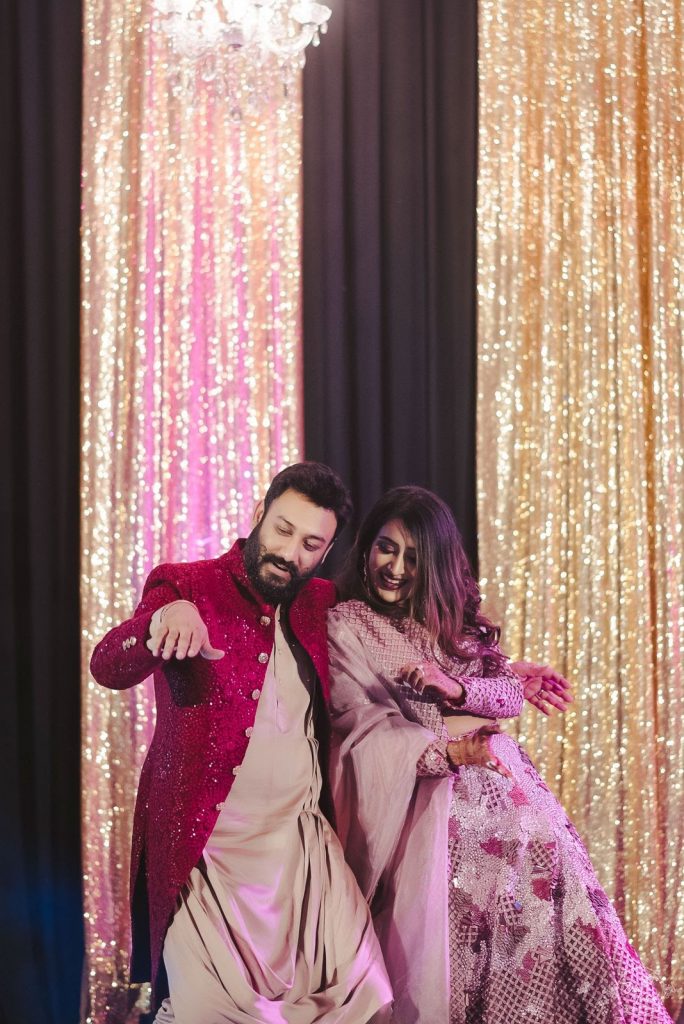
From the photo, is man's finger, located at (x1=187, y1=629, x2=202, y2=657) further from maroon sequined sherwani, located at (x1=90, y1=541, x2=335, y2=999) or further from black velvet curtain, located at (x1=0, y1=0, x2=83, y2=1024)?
black velvet curtain, located at (x1=0, y1=0, x2=83, y2=1024)

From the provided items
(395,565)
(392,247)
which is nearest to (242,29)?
(392,247)

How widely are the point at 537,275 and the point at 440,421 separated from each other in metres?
0.63

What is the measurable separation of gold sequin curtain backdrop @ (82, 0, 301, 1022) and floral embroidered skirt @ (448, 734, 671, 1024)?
130 centimetres

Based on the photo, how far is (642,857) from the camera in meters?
4.02

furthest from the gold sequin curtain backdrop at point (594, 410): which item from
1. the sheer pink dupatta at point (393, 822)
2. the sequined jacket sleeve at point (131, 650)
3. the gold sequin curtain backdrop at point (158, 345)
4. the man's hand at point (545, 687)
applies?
the sequined jacket sleeve at point (131, 650)

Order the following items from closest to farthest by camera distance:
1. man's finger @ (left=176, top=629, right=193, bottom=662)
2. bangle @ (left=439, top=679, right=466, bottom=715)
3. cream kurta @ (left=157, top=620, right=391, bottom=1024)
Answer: man's finger @ (left=176, top=629, right=193, bottom=662)
cream kurta @ (left=157, top=620, right=391, bottom=1024)
bangle @ (left=439, top=679, right=466, bottom=715)

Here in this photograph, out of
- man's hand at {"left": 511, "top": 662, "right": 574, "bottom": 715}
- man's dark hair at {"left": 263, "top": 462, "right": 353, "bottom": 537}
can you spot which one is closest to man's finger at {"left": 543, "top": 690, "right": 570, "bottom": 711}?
man's hand at {"left": 511, "top": 662, "right": 574, "bottom": 715}

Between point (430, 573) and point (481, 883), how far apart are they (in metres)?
0.71

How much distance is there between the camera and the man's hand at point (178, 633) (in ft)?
7.57

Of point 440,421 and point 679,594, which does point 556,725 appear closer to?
point 679,594

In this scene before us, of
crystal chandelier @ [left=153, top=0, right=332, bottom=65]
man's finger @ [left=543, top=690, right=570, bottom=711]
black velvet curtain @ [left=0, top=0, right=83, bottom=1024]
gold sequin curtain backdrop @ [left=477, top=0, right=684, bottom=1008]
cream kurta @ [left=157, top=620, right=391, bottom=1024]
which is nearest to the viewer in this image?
cream kurta @ [left=157, top=620, right=391, bottom=1024]

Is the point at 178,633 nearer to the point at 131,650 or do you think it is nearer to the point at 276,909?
the point at 131,650

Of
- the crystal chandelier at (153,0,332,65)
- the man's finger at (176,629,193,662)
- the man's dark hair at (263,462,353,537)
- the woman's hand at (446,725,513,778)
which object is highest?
the crystal chandelier at (153,0,332,65)

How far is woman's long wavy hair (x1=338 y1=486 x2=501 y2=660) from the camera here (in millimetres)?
2828
